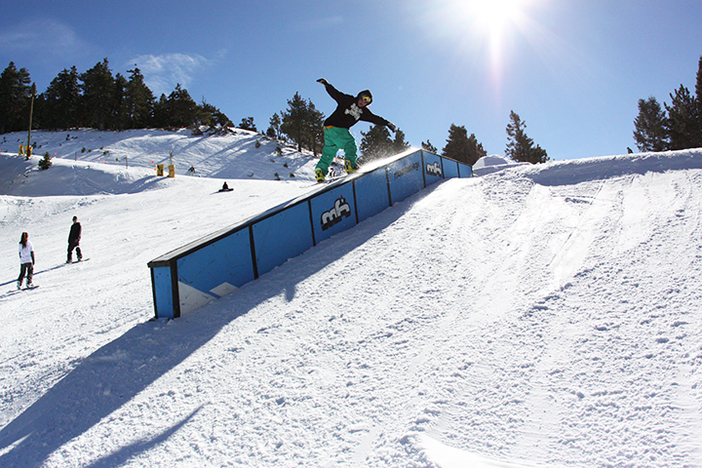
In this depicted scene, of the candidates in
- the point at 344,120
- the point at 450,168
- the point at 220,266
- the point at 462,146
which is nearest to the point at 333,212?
the point at 220,266

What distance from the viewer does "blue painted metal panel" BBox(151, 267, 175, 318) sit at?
4.39 meters

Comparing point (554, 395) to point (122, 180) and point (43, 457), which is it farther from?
point (122, 180)

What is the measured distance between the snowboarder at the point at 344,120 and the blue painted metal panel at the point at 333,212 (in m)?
1.52

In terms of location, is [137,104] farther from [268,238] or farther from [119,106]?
[268,238]

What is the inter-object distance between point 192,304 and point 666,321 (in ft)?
15.5

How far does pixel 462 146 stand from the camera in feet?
137

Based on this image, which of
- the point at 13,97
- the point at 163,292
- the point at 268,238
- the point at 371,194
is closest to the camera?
the point at 163,292

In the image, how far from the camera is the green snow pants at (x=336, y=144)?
8.61 metres

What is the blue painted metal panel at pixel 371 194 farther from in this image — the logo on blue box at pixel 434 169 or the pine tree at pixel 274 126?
the pine tree at pixel 274 126

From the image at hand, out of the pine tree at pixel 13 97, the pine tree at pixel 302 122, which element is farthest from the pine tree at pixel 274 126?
the pine tree at pixel 13 97

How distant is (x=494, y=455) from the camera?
6.53ft

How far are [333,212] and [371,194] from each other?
1.21 m

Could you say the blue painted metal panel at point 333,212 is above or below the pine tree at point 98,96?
below

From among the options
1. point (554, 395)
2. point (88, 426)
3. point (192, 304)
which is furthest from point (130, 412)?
point (554, 395)
